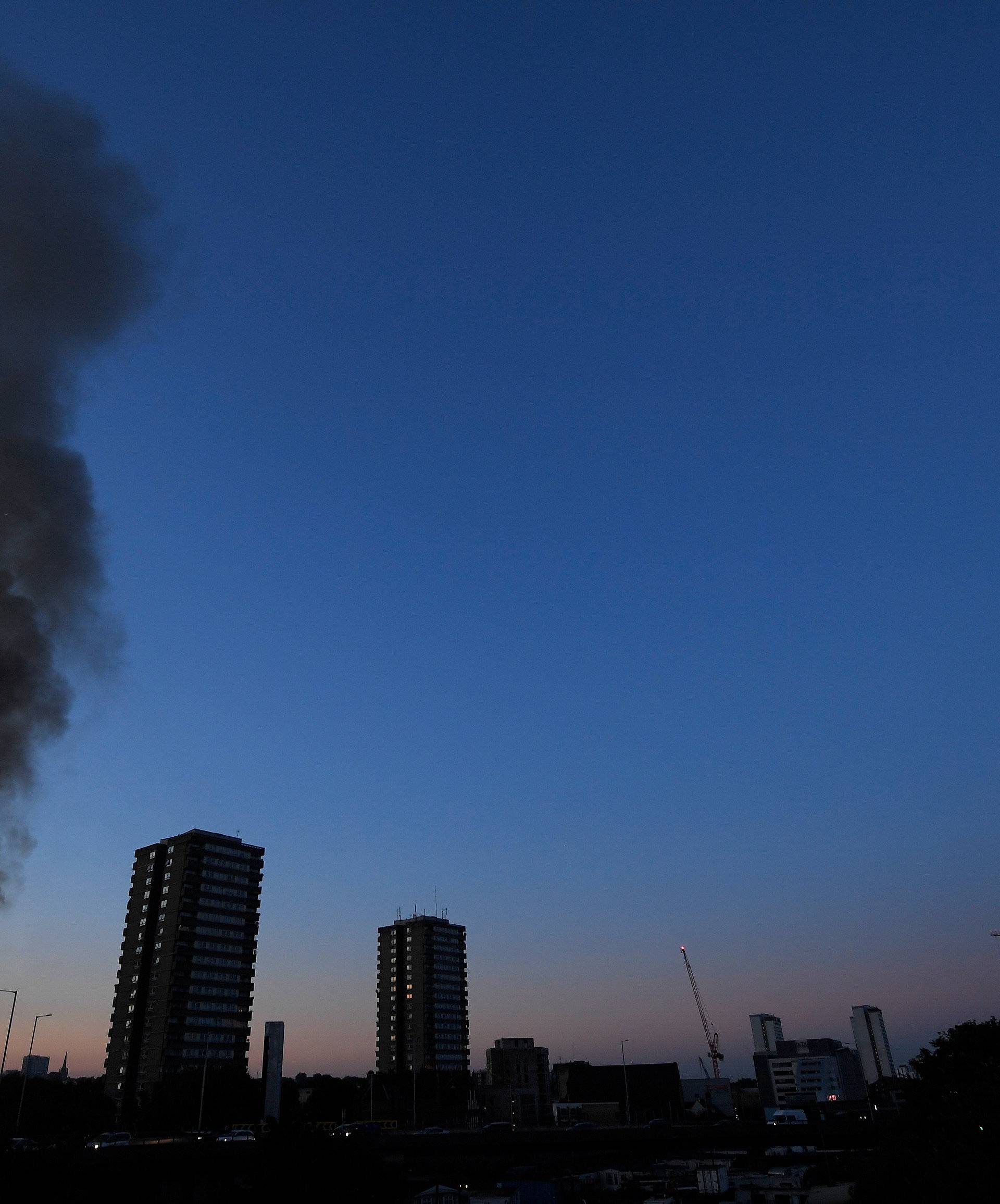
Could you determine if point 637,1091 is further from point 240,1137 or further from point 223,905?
point 240,1137

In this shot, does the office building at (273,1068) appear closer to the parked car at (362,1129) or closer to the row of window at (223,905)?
the parked car at (362,1129)

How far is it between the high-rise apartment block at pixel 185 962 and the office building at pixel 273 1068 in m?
50.5

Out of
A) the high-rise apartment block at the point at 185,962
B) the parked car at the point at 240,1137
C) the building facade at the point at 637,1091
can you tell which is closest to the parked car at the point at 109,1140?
the parked car at the point at 240,1137

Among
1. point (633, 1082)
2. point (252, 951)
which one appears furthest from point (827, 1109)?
point (252, 951)

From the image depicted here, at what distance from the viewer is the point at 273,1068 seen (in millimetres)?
112312

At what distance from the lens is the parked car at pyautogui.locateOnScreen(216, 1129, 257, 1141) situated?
71.8 m

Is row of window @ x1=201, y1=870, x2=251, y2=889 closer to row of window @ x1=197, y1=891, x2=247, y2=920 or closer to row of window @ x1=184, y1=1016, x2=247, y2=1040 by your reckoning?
row of window @ x1=197, y1=891, x2=247, y2=920

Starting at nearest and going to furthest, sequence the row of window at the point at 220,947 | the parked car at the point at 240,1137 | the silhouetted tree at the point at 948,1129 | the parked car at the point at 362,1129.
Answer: the silhouetted tree at the point at 948,1129 → the parked car at the point at 240,1137 → the parked car at the point at 362,1129 → the row of window at the point at 220,947

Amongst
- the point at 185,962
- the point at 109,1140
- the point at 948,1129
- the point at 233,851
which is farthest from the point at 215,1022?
the point at 948,1129

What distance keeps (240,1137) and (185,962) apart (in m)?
91.2

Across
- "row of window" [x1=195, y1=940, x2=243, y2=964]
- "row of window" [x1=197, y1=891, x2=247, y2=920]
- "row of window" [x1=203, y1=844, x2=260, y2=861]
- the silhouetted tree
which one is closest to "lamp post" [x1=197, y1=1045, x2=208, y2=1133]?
"row of window" [x1=195, y1=940, x2=243, y2=964]

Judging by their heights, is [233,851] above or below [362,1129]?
above

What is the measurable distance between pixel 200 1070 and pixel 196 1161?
98.6 m

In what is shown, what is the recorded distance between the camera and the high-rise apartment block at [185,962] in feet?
517
